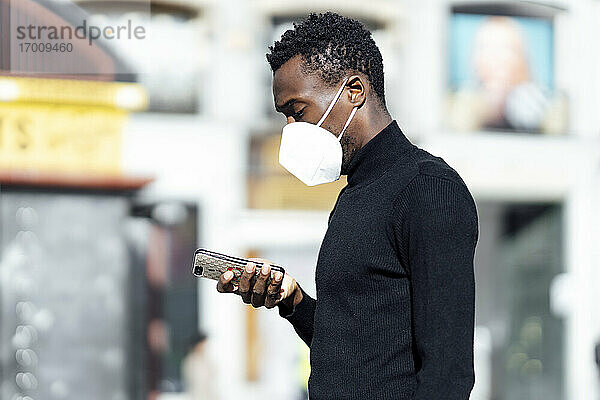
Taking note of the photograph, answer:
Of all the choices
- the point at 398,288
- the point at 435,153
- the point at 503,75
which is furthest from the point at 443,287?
the point at 503,75

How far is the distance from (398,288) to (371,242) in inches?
4.3

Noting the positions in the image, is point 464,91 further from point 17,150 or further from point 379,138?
point 379,138

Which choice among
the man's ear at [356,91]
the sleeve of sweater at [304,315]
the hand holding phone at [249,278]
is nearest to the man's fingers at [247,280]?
the hand holding phone at [249,278]

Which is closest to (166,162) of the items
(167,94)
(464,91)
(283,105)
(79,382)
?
(167,94)

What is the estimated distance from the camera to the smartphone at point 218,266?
7.88 feet

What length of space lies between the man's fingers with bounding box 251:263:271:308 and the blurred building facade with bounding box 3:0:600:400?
992 centimetres

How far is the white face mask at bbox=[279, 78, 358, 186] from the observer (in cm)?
233

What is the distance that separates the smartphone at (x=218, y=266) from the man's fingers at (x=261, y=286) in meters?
0.02

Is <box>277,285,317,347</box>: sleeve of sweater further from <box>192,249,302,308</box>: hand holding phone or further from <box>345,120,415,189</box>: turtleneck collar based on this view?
<box>345,120,415,189</box>: turtleneck collar

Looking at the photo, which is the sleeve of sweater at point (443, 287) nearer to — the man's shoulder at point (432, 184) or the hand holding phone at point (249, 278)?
the man's shoulder at point (432, 184)

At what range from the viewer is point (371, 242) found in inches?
83.3

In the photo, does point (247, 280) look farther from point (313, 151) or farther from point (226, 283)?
point (313, 151)

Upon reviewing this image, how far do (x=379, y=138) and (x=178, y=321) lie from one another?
414 inches

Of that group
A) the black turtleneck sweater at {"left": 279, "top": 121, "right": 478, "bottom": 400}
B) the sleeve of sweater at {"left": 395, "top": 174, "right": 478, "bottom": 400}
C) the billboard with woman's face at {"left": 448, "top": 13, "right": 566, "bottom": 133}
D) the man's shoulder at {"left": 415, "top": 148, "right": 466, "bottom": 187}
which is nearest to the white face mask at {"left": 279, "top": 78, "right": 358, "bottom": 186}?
the black turtleneck sweater at {"left": 279, "top": 121, "right": 478, "bottom": 400}
